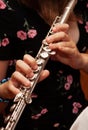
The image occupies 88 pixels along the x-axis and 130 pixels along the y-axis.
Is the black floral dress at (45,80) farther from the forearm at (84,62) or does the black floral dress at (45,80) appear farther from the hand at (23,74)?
the hand at (23,74)

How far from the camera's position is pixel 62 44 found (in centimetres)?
87

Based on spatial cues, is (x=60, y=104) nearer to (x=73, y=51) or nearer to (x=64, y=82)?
(x=64, y=82)

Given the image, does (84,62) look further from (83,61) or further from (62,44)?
(62,44)

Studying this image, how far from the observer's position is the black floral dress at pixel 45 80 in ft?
3.17

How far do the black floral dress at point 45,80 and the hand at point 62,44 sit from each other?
0.09 m

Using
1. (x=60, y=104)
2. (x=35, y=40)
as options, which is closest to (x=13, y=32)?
(x=35, y=40)

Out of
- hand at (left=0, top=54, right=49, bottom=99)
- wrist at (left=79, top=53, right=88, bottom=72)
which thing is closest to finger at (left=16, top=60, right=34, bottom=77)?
hand at (left=0, top=54, right=49, bottom=99)

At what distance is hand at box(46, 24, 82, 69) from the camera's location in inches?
33.4

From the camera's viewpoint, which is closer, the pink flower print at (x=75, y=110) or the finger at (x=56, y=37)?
the finger at (x=56, y=37)

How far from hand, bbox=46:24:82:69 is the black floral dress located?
0.09m

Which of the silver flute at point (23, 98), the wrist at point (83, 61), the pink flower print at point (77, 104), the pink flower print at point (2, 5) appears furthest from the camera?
the pink flower print at point (77, 104)

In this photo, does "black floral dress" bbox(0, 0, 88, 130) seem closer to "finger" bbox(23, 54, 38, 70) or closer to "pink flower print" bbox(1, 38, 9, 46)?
"pink flower print" bbox(1, 38, 9, 46)

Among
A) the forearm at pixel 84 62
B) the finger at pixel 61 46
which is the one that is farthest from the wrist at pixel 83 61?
the finger at pixel 61 46

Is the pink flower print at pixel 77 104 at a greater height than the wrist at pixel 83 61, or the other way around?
the wrist at pixel 83 61
